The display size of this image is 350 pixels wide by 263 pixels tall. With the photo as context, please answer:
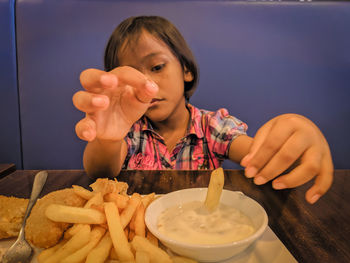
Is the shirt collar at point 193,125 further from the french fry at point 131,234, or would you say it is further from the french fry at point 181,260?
the french fry at point 181,260

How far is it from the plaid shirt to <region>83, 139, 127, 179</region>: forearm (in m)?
0.48

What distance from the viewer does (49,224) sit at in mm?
581

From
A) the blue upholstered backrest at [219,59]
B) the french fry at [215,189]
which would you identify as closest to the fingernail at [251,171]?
the french fry at [215,189]

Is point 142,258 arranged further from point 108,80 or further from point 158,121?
point 158,121

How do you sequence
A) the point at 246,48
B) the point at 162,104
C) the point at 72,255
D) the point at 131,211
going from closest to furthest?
the point at 72,255
the point at 131,211
the point at 162,104
the point at 246,48

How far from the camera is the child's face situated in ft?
4.67

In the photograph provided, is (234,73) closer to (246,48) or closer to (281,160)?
(246,48)

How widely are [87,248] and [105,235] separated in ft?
0.24

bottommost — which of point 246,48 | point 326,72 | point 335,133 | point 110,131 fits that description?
point 335,133

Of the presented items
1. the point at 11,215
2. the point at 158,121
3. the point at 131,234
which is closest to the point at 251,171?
the point at 131,234

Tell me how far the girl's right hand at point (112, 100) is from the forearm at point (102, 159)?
0.90 feet

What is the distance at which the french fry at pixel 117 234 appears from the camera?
1.66ft

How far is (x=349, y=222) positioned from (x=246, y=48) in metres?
1.58

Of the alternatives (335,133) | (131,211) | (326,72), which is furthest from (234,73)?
(131,211)
